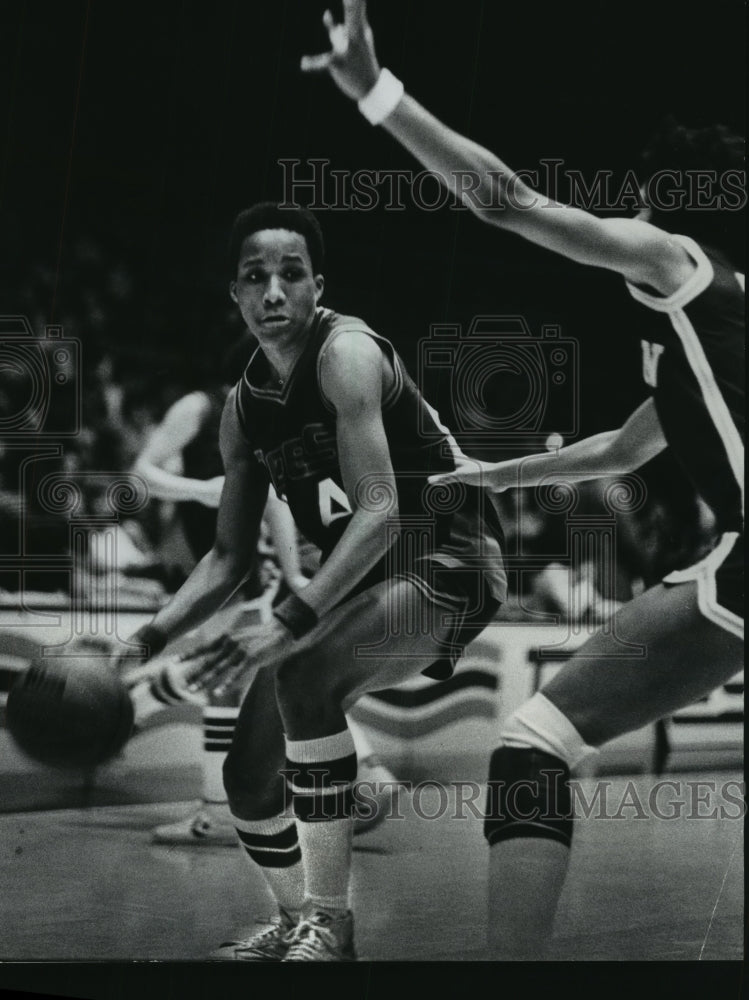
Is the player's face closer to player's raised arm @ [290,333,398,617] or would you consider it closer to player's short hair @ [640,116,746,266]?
player's raised arm @ [290,333,398,617]

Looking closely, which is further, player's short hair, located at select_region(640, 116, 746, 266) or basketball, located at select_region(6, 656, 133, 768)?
player's short hair, located at select_region(640, 116, 746, 266)

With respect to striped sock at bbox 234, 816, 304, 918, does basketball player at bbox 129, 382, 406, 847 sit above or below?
above

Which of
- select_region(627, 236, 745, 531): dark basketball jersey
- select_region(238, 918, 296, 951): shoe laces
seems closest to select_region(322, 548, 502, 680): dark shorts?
select_region(627, 236, 745, 531): dark basketball jersey

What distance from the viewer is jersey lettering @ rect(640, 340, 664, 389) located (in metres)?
3.59

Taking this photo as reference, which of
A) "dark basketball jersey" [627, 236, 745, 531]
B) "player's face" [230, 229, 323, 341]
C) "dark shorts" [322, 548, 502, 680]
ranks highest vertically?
"player's face" [230, 229, 323, 341]

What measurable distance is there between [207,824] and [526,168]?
221 cm

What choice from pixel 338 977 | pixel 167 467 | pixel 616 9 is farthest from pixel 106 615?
Result: pixel 616 9

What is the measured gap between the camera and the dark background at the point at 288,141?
3.55 meters

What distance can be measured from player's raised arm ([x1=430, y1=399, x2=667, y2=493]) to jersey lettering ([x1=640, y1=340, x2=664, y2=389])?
8cm

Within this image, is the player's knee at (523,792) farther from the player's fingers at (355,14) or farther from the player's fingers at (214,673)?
the player's fingers at (355,14)

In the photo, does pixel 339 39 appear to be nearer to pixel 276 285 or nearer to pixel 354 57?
pixel 354 57

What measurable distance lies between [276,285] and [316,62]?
70 centimetres

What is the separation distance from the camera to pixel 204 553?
3.55 m

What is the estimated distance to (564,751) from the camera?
3.53 m
